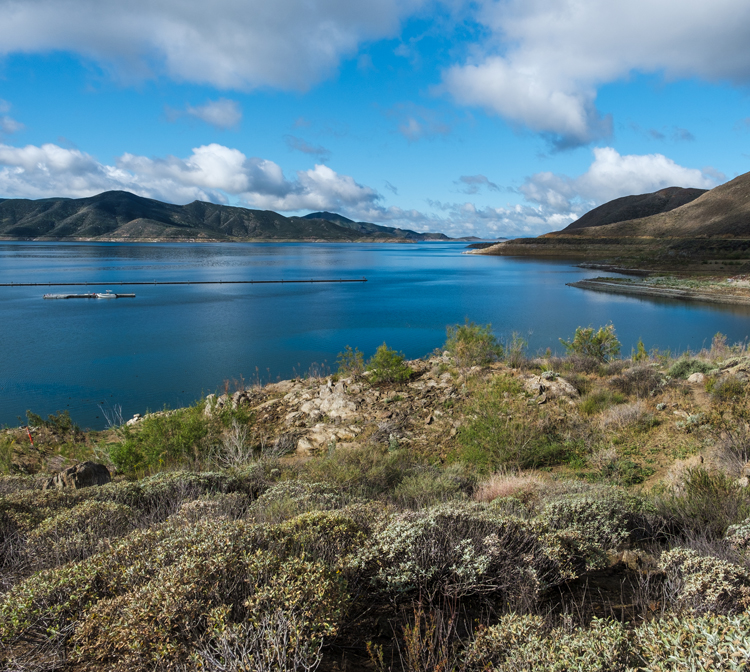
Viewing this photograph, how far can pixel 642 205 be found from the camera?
503 ft

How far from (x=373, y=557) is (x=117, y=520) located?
261cm

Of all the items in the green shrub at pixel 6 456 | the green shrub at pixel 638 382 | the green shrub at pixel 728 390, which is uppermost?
the green shrub at pixel 728 390

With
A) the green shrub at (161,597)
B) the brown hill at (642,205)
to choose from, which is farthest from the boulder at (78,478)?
the brown hill at (642,205)

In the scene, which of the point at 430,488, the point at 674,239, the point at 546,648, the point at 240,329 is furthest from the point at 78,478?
the point at 674,239

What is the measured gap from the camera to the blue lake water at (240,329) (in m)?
17.2

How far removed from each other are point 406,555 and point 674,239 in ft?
321

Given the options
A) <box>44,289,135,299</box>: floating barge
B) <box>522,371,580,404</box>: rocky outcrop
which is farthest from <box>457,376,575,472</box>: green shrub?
<box>44,289,135,299</box>: floating barge

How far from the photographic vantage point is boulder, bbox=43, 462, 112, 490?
558 centimetres

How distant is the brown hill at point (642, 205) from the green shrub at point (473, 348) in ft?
488

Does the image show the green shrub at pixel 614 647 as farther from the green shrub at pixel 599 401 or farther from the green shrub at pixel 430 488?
the green shrub at pixel 599 401

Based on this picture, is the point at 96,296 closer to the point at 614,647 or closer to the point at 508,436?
the point at 508,436

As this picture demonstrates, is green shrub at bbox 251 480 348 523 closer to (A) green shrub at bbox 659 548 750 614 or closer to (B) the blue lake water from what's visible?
(A) green shrub at bbox 659 548 750 614

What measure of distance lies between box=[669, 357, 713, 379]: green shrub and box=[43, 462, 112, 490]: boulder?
462 inches

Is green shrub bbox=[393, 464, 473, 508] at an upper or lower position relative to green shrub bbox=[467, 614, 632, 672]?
lower
